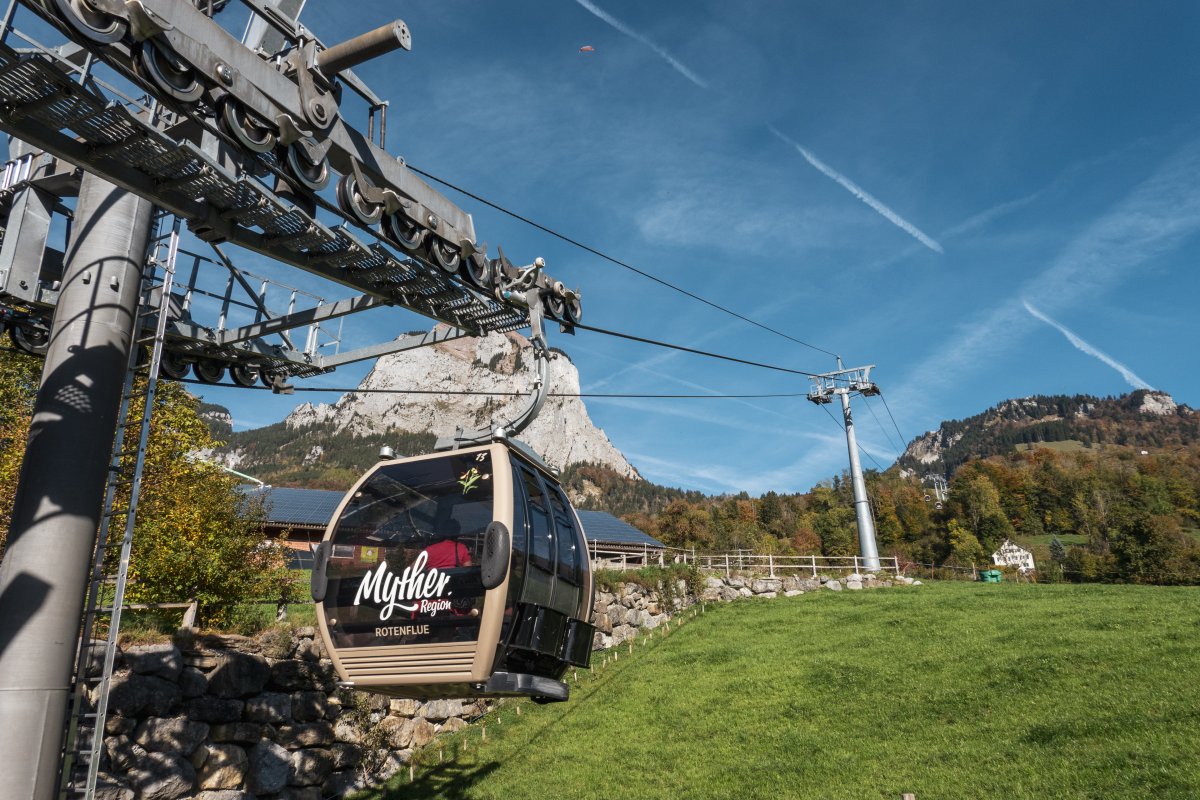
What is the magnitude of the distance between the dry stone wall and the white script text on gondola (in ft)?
16.8

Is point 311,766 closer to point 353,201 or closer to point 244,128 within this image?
point 353,201

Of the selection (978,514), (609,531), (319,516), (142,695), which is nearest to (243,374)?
(142,695)

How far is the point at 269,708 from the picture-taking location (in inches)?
487

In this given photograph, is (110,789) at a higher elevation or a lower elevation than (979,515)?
lower

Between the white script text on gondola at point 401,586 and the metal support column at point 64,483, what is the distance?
3.03 m

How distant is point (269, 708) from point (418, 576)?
29.1 feet

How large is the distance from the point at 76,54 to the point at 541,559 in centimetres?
750

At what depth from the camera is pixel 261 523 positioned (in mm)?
→ 15000

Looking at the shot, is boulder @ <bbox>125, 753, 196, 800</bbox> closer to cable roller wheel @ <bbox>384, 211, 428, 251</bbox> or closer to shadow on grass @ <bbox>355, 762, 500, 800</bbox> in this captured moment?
shadow on grass @ <bbox>355, 762, 500, 800</bbox>

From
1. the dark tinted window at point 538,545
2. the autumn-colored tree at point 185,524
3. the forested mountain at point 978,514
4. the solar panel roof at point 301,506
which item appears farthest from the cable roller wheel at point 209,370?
the forested mountain at point 978,514

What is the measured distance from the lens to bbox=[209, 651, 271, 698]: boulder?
38.4 ft

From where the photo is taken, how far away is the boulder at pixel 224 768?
11000 millimetres

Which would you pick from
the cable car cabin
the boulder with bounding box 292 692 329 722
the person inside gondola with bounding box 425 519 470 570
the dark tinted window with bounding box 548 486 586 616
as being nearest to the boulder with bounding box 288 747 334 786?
the boulder with bounding box 292 692 329 722

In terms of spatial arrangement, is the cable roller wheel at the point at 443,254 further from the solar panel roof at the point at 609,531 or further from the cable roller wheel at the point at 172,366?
the solar panel roof at the point at 609,531
